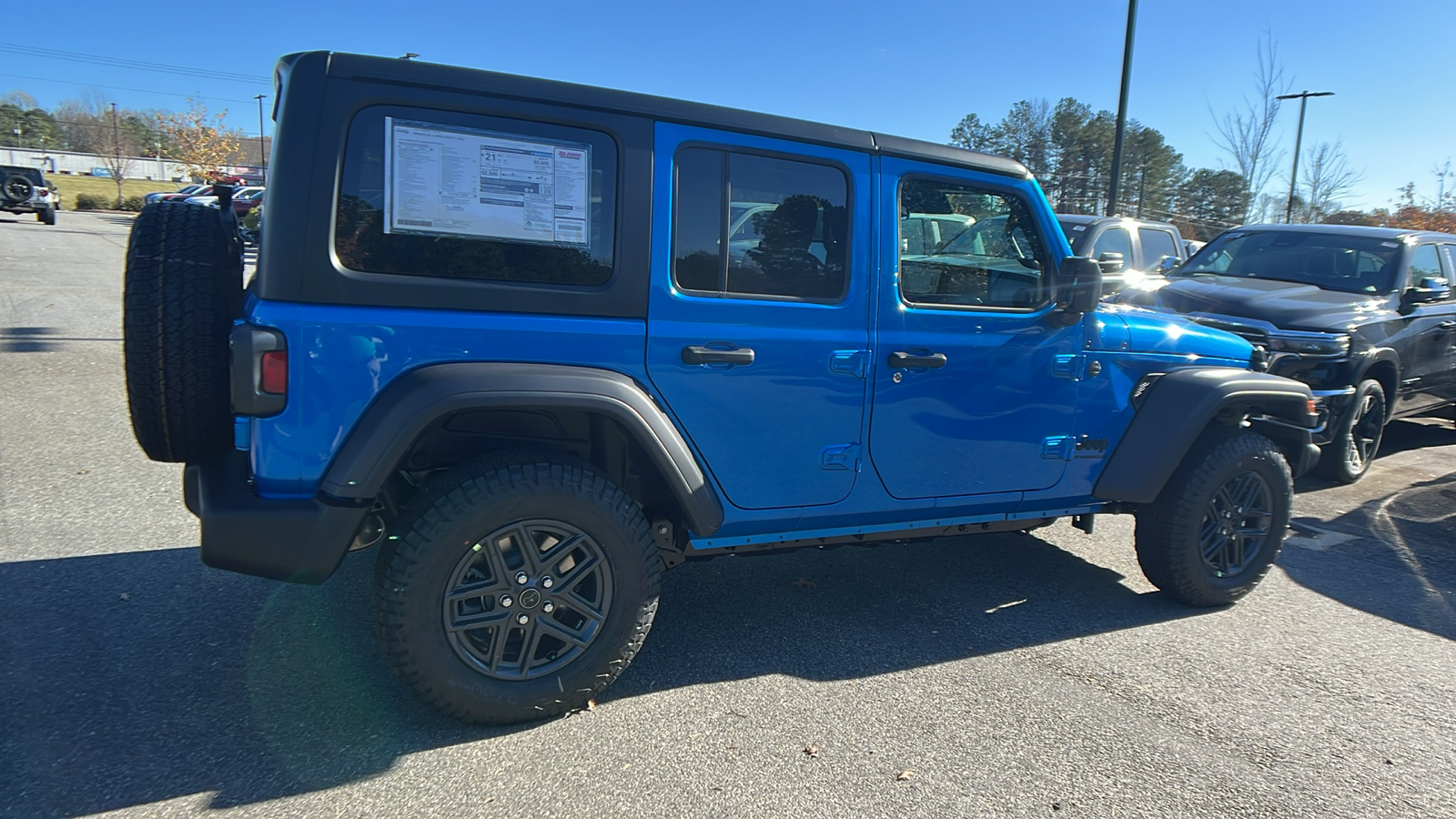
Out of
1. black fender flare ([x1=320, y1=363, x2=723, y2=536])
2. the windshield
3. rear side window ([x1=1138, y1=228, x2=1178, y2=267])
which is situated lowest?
black fender flare ([x1=320, y1=363, x2=723, y2=536])

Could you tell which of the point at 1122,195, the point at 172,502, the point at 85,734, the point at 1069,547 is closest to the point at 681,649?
the point at 85,734

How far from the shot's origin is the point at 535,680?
293cm

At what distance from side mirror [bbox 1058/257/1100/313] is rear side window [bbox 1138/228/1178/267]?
6.76 meters

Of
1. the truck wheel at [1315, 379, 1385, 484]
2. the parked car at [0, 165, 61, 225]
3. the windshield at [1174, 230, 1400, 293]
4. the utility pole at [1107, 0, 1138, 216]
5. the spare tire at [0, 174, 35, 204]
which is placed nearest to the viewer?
the truck wheel at [1315, 379, 1385, 484]

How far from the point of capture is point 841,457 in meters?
3.38

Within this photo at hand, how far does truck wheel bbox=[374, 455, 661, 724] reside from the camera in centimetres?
272

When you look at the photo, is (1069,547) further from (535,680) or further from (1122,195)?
(1122,195)

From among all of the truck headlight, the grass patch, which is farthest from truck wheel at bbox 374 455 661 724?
the grass patch

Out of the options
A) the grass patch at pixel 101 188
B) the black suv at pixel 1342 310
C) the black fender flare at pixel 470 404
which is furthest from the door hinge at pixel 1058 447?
the grass patch at pixel 101 188

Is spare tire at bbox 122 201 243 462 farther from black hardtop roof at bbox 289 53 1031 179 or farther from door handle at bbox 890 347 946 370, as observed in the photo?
door handle at bbox 890 347 946 370

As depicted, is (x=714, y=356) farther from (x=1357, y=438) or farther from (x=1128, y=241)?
(x=1128, y=241)

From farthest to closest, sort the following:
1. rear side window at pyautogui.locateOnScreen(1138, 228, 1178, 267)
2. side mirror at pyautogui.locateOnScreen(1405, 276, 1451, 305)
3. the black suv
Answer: rear side window at pyautogui.locateOnScreen(1138, 228, 1178, 267) < side mirror at pyautogui.locateOnScreen(1405, 276, 1451, 305) < the black suv

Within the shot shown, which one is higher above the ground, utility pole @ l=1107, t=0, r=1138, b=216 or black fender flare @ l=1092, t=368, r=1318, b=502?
utility pole @ l=1107, t=0, r=1138, b=216

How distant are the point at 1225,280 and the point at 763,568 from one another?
18.5 ft
